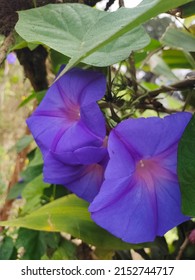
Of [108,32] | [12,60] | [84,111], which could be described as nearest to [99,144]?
[84,111]

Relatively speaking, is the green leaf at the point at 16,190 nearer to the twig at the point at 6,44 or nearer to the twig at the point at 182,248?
the twig at the point at 182,248

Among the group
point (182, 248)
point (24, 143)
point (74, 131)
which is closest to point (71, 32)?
point (74, 131)

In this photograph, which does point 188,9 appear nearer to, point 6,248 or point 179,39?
point 179,39

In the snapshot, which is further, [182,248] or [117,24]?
[182,248]

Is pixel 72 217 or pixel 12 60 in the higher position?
pixel 72 217

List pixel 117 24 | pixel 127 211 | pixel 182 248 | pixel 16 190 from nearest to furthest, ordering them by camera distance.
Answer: pixel 117 24 < pixel 127 211 < pixel 182 248 < pixel 16 190

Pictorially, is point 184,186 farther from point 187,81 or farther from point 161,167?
point 187,81
